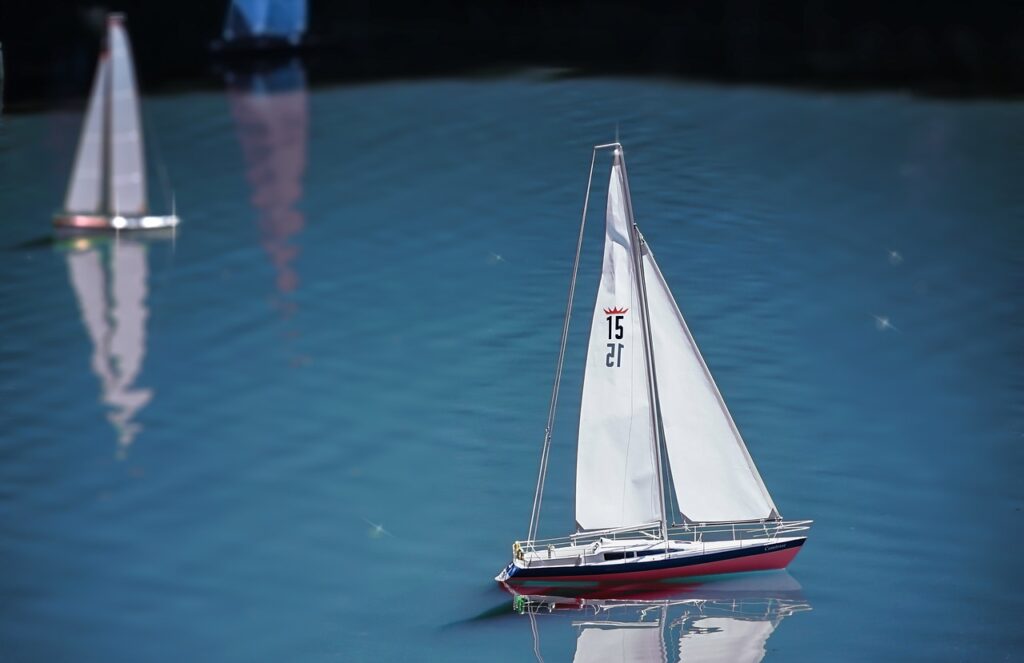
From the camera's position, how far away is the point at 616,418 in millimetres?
32906

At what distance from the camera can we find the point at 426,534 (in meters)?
37.1

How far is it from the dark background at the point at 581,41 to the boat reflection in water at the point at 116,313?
22.5 metres

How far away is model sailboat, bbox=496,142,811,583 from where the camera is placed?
32.5m

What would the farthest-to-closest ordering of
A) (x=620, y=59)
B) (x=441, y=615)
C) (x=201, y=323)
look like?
1. (x=620, y=59)
2. (x=201, y=323)
3. (x=441, y=615)

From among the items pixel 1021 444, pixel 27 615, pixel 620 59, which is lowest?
pixel 27 615

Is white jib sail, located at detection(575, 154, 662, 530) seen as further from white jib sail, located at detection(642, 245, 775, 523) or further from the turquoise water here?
the turquoise water

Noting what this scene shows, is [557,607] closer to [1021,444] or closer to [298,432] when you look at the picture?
[298,432]

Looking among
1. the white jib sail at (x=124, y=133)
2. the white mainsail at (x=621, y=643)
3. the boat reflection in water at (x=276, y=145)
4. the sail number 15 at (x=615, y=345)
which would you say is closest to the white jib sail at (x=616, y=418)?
the sail number 15 at (x=615, y=345)

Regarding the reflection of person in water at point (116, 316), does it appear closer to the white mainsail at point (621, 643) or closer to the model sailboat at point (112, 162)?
the model sailboat at point (112, 162)

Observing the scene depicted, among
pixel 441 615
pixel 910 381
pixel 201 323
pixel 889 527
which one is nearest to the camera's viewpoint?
pixel 441 615

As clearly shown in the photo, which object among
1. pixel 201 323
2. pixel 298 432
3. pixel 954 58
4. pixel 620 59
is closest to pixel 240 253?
pixel 201 323

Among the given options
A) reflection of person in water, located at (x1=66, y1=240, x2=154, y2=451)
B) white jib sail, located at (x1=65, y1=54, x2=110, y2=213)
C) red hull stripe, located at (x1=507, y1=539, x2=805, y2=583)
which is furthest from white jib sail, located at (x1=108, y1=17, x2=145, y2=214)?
red hull stripe, located at (x1=507, y1=539, x2=805, y2=583)

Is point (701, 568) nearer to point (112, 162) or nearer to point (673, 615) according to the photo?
point (673, 615)

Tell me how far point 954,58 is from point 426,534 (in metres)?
60.8
